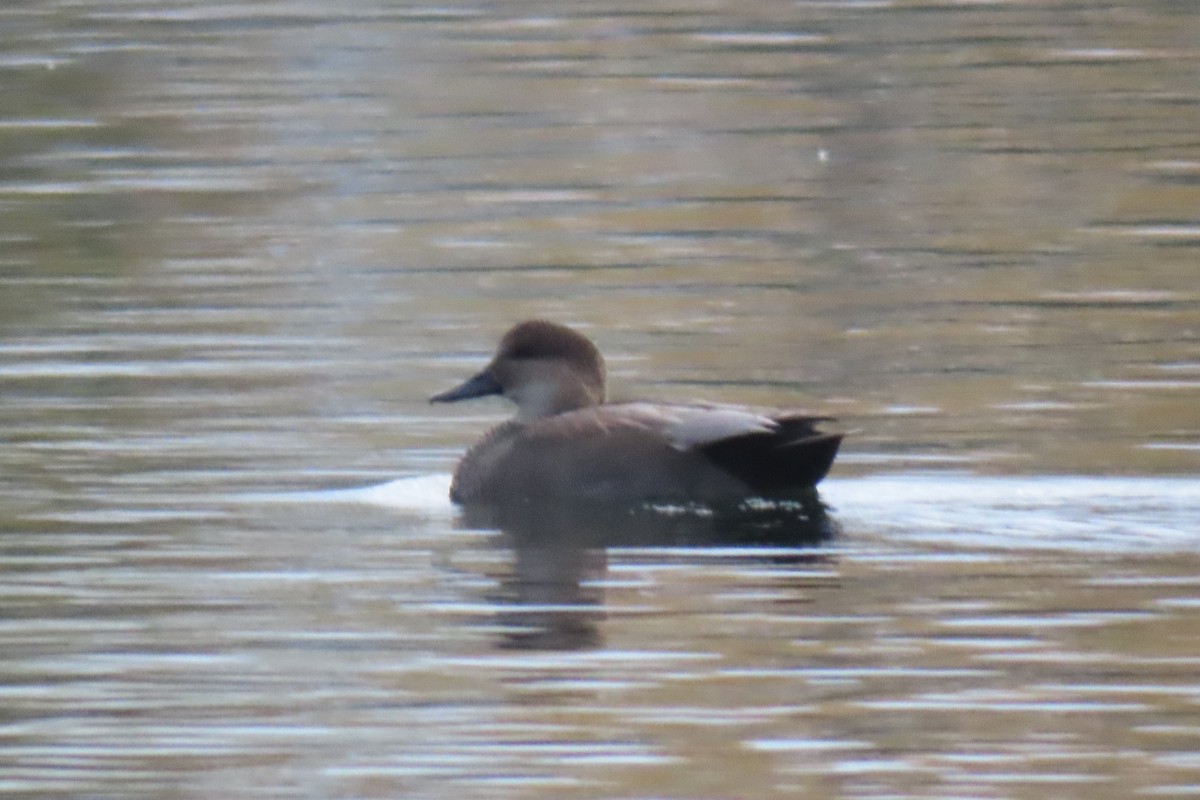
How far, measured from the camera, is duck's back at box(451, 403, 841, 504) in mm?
10492

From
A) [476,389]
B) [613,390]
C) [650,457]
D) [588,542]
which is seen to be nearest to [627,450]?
[650,457]

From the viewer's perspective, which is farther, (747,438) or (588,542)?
(747,438)

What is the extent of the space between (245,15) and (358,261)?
982cm

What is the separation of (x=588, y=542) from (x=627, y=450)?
0.72 m

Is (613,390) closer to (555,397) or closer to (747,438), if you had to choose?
(555,397)

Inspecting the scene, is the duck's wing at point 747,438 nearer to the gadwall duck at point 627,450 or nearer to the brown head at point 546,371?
the gadwall duck at point 627,450

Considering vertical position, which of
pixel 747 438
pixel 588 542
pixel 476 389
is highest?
pixel 747 438

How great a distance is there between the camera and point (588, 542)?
33.4 ft

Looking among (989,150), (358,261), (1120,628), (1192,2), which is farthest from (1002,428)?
(1192,2)

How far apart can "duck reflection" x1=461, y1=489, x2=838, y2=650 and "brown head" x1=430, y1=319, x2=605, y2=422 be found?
74 cm

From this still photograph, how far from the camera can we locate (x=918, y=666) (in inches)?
325

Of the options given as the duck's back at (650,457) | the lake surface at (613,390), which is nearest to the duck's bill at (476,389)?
the lake surface at (613,390)

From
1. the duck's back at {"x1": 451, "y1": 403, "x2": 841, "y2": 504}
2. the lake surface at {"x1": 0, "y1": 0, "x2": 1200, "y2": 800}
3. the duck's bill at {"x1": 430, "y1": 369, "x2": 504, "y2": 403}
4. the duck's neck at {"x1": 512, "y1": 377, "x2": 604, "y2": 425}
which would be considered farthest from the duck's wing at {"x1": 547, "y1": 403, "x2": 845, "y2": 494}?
the duck's bill at {"x1": 430, "y1": 369, "x2": 504, "y2": 403}

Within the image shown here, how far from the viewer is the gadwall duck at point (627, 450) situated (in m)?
10.5
